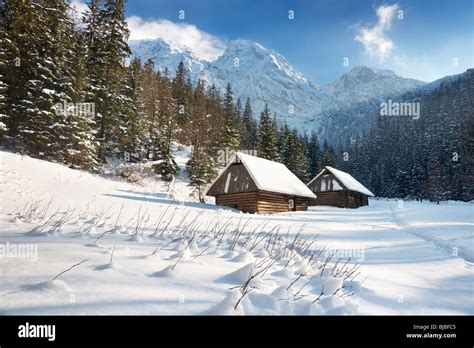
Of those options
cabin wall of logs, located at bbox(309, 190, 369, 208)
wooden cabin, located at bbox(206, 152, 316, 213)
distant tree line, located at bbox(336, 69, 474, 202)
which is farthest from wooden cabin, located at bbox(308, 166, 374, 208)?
distant tree line, located at bbox(336, 69, 474, 202)

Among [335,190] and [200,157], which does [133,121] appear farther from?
[335,190]

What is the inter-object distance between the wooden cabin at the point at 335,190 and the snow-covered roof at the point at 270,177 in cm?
1180

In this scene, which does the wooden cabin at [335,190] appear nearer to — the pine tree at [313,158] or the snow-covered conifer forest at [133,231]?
the snow-covered conifer forest at [133,231]

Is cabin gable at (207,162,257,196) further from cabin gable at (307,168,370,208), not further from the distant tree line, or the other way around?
the distant tree line

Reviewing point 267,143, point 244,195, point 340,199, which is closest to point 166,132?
point 267,143

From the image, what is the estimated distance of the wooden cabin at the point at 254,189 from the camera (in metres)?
23.3

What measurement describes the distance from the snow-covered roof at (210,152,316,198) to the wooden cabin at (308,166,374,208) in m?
11.8

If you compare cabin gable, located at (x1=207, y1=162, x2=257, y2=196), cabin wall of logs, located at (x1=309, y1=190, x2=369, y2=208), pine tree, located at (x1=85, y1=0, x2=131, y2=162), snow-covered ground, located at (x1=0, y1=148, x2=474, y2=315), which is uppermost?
pine tree, located at (x1=85, y1=0, x2=131, y2=162)

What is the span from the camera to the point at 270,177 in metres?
25.6

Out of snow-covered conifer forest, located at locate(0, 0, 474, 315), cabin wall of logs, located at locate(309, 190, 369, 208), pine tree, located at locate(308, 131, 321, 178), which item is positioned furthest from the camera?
pine tree, located at locate(308, 131, 321, 178)

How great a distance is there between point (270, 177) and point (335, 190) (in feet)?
56.4

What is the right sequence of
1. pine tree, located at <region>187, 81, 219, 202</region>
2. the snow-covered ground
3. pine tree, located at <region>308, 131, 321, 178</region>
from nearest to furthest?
the snow-covered ground → pine tree, located at <region>187, 81, 219, 202</region> → pine tree, located at <region>308, 131, 321, 178</region>

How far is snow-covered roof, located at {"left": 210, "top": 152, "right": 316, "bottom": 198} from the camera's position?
23516 millimetres
